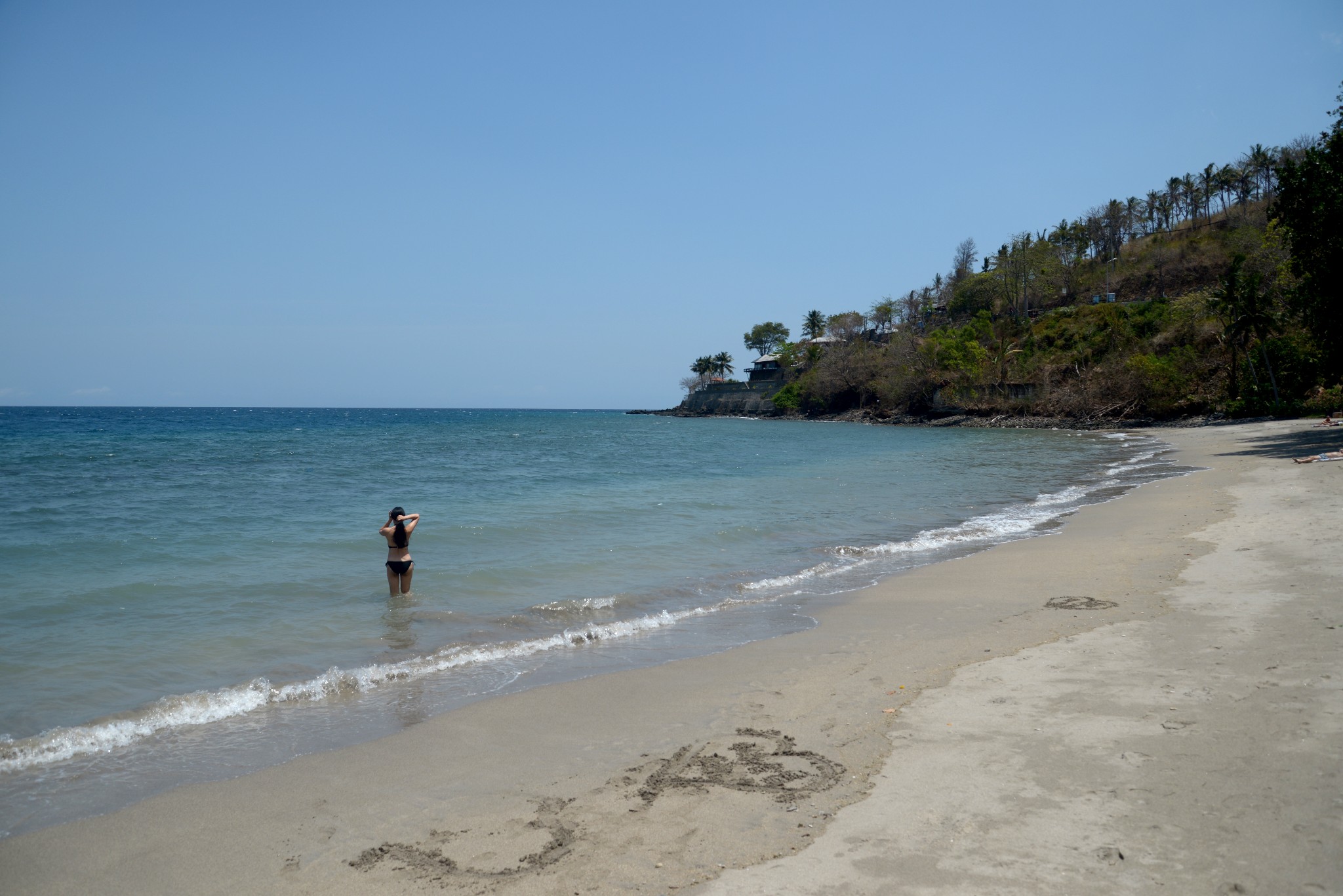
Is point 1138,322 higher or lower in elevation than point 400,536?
higher

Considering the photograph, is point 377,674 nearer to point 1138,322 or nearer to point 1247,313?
point 1247,313

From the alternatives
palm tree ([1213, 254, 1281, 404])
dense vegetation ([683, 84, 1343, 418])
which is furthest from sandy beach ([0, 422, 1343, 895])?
palm tree ([1213, 254, 1281, 404])

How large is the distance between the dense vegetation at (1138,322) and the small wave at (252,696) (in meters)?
26.1

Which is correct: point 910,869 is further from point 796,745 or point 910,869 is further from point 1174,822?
point 796,745

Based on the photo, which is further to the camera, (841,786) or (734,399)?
(734,399)

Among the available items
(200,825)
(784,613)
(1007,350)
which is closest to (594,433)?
(1007,350)

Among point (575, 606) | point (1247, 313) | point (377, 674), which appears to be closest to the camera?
point (377, 674)

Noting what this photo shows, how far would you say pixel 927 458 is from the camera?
34.0m

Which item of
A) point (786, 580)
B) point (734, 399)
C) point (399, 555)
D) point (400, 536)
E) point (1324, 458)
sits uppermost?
point (734, 399)

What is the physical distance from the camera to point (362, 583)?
1070 cm

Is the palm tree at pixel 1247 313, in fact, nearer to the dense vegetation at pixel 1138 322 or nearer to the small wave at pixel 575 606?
the dense vegetation at pixel 1138 322

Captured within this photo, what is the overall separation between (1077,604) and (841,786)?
5443 mm

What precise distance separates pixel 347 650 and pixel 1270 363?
52221mm

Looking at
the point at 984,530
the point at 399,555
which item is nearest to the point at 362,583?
the point at 399,555
